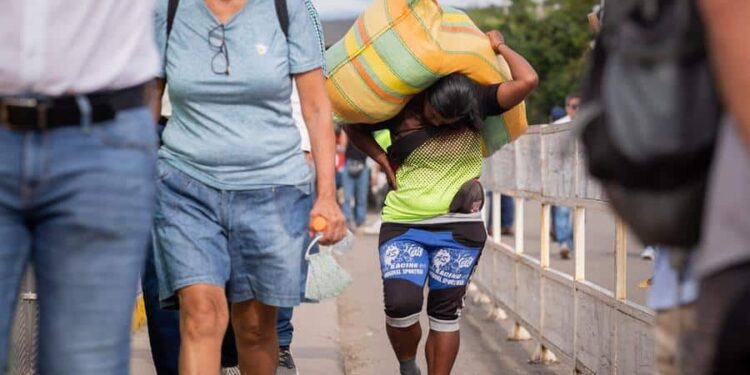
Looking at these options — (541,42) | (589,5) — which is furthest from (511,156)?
(589,5)

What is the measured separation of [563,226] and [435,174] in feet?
34.5

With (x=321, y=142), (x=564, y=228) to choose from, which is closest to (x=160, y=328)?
(x=321, y=142)

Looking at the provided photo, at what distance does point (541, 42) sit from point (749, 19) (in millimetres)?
50017

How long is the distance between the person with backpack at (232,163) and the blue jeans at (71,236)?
1.69 m

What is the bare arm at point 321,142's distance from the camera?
475 centimetres

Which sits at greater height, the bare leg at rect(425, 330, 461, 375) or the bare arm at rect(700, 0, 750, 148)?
the bare arm at rect(700, 0, 750, 148)

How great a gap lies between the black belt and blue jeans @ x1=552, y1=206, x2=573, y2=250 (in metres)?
13.9

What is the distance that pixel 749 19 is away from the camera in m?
2.29

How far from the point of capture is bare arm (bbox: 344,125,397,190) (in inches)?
269

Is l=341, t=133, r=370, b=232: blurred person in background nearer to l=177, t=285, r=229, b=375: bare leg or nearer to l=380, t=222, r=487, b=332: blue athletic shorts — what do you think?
l=380, t=222, r=487, b=332: blue athletic shorts

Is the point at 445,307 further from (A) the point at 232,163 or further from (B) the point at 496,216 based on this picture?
(B) the point at 496,216

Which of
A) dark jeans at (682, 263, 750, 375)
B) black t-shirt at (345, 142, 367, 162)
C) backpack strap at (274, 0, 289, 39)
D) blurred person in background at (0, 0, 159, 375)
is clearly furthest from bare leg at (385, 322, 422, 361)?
black t-shirt at (345, 142, 367, 162)

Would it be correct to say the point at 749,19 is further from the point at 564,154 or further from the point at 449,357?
the point at 449,357

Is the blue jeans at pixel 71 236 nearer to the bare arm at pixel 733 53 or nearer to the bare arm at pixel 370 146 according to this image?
the bare arm at pixel 733 53
